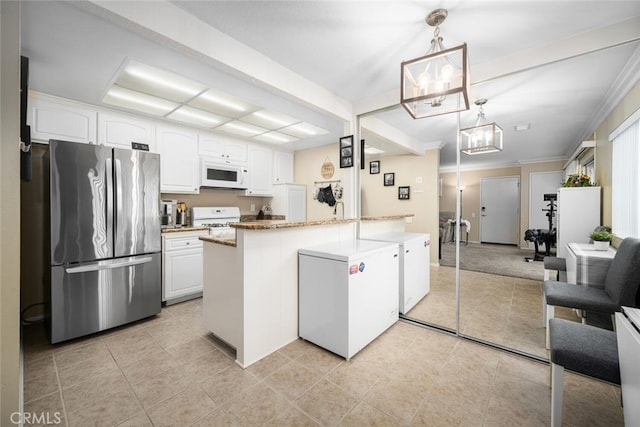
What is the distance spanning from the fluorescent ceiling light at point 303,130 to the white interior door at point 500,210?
11.1ft

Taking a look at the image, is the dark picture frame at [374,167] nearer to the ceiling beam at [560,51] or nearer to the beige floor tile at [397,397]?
the ceiling beam at [560,51]

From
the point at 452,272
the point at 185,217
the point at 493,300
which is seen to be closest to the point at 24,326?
the point at 185,217

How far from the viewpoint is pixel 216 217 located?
4.18 metres

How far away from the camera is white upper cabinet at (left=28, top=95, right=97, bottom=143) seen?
2.59 metres

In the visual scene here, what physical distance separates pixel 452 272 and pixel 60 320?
501cm

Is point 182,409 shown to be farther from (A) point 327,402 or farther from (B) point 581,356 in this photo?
(B) point 581,356

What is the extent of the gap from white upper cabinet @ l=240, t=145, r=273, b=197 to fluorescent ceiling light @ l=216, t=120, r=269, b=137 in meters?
0.47

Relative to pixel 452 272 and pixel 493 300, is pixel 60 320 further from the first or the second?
pixel 452 272

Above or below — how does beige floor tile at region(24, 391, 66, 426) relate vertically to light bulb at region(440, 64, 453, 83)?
below

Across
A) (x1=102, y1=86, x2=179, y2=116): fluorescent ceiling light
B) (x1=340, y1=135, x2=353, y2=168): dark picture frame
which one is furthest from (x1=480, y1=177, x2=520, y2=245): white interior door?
(x1=102, y1=86, x2=179, y2=116): fluorescent ceiling light

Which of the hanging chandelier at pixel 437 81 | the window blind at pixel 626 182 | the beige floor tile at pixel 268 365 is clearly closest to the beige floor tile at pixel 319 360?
the beige floor tile at pixel 268 365

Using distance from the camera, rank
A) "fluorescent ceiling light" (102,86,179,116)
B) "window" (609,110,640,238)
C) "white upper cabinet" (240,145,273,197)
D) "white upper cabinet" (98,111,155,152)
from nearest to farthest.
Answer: "window" (609,110,640,238) < "fluorescent ceiling light" (102,86,179,116) < "white upper cabinet" (98,111,155,152) < "white upper cabinet" (240,145,273,197)

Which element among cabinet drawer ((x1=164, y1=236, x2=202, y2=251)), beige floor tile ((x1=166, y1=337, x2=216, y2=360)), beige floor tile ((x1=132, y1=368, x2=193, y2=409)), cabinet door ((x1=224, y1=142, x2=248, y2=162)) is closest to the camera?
beige floor tile ((x1=132, y1=368, x2=193, y2=409))

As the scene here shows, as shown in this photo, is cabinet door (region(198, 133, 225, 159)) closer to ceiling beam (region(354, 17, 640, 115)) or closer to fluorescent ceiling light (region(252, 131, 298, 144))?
fluorescent ceiling light (region(252, 131, 298, 144))
